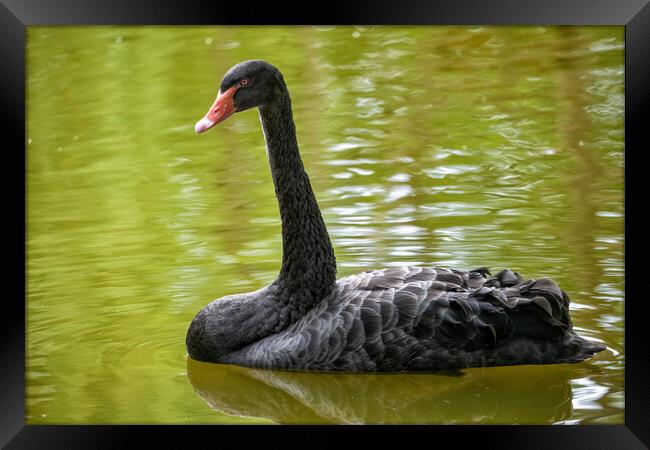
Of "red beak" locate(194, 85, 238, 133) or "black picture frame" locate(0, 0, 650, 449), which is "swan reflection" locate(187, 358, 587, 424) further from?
"red beak" locate(194, 85, 238, 133)

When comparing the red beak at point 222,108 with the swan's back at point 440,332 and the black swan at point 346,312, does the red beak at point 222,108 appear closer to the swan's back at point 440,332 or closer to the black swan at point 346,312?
the black swan at point 346,312

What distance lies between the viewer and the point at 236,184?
8.42 metres

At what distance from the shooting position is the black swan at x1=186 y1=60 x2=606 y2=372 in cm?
602

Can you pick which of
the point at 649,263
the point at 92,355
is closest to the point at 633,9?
the point at 649,263

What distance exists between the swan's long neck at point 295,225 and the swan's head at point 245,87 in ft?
0.32

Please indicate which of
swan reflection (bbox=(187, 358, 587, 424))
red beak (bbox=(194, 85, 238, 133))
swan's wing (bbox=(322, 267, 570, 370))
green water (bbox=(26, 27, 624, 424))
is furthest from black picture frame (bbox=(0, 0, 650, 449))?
red beak (bbox=(194, 85, 238, 133))

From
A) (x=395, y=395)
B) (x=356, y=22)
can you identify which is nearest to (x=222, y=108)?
(x=356, y=22)

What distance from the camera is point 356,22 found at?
17.4ft

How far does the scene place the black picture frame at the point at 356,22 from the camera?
5.25m

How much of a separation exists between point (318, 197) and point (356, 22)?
2.95m

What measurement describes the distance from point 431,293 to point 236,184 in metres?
2.62

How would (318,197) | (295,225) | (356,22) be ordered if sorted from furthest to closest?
(318,197) < (295,225) < (356,22)

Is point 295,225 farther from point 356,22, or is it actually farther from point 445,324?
point 356,22

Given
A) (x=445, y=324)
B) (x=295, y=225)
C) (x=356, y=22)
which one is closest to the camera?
(x=356, y=22)
